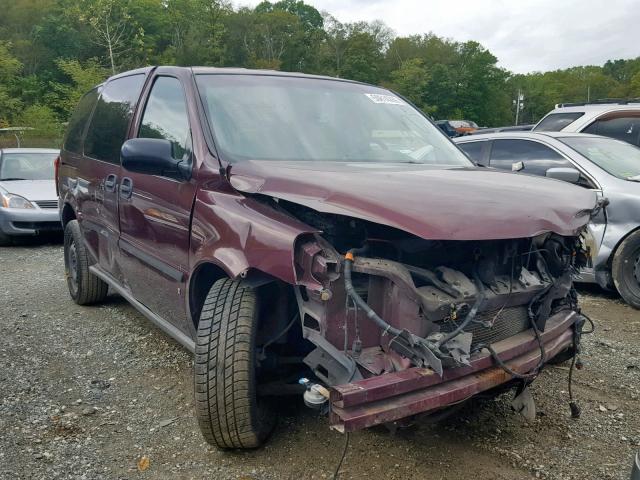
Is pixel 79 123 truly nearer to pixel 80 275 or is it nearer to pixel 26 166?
pixel 80 275

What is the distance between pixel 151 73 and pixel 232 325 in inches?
88.0

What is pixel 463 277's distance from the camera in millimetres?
2402

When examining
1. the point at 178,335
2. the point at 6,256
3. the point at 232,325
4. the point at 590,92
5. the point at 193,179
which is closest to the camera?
the point at 232,325

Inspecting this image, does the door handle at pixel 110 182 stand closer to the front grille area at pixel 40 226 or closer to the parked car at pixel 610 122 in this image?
the front grille area at pixel 40 226

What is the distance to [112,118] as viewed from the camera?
4.44 m

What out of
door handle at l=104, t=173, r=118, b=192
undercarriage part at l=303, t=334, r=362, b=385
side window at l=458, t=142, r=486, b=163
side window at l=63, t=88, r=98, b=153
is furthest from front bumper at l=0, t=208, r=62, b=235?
undercarriage part at l=303, t=334, r=362, b=385

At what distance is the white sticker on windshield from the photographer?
395cm

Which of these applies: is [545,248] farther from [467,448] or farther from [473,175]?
[467,448]

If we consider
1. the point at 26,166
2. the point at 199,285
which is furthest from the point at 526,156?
the point at 26,166

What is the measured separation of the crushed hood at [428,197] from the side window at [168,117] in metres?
0.60

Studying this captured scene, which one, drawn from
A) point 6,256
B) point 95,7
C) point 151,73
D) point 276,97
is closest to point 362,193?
point 276,97

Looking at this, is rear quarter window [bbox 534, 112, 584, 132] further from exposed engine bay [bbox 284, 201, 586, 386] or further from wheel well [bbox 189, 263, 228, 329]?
wheel well [bbox 189, 263, 228, 329]

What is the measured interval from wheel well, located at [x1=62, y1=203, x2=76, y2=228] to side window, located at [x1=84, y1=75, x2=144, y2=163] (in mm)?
806

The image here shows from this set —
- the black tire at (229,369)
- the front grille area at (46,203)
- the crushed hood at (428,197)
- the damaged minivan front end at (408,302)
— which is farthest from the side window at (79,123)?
the front grille area at (46,203)
